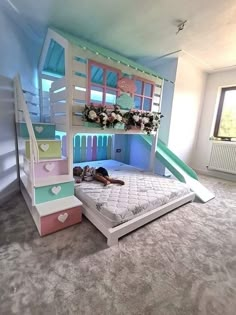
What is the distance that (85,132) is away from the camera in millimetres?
2260

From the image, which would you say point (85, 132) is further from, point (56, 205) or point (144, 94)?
point (144, 94)

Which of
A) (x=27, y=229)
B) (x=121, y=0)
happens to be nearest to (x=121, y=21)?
(x=121, y=0)

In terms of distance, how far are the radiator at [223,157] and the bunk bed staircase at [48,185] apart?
3.69 meters

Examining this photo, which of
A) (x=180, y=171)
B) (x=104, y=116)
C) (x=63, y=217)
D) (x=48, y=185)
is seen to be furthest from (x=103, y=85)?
(x=180, y=171)

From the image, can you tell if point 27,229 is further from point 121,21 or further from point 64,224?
point 121,21

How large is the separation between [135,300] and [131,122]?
7.19 ft

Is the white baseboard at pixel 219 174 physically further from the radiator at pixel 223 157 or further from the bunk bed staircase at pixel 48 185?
the bunk bed staircase at pixel 48 185

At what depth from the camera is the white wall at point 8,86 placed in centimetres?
212

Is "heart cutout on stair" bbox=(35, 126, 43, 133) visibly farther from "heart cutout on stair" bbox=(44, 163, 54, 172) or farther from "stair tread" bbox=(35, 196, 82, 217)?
"stair tread" bbox=(35, 196, 82, 217)

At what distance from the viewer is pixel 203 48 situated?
2.92 m

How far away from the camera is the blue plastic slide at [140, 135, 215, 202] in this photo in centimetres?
281

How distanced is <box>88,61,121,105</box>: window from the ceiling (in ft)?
1.77

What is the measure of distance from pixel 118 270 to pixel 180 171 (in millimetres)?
2241

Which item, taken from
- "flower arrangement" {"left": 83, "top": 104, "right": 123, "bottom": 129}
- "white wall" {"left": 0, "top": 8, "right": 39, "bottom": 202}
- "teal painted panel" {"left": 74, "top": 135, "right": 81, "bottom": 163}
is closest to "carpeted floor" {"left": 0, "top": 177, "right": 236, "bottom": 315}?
"white wall" {"left": 0, "top": 8, "right": 39, "bottom": 202}
